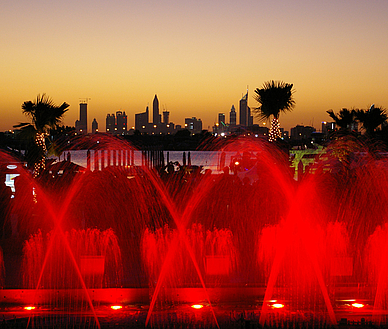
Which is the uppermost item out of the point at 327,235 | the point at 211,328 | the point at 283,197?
the point at 283,197

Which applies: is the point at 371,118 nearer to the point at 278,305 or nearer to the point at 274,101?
the point at 274,101

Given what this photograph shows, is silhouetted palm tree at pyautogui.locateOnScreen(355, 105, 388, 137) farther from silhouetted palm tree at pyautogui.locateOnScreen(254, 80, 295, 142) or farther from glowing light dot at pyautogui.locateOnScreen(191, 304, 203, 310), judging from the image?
glowing light dot at pyautogui.locateOnScreen(191, 304, 203, 310)

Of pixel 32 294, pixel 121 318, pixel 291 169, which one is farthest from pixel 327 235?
pixel 291 169

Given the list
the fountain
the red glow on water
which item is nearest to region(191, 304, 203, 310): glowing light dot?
the fountain

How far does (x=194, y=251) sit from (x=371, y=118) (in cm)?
1822

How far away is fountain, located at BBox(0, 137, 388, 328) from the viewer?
27.4ft

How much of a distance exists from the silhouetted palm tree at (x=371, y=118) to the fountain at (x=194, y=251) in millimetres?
8598

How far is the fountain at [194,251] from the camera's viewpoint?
27.4 feet

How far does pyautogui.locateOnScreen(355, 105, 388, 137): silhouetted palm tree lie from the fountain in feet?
28.2

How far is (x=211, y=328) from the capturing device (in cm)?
751

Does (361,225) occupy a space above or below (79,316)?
above

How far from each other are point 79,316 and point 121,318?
0.77 m

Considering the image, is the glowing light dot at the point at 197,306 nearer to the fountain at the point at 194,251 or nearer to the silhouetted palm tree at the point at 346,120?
the fountain at the point at 194,251

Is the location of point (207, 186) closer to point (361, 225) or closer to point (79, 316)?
point (361, 225)
